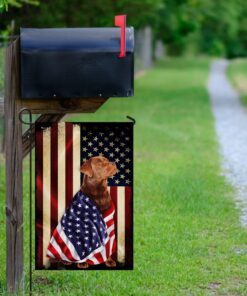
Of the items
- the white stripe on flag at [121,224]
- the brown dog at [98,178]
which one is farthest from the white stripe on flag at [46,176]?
the white stripe on flag at [121,224]

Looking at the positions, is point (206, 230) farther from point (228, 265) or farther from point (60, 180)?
point (60, 180)

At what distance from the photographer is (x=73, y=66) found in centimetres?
578

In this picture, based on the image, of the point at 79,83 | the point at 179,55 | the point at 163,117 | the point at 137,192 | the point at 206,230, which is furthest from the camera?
the point at 179,55

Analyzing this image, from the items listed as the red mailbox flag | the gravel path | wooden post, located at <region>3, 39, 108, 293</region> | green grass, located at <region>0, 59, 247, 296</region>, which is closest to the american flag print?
wooden post, located at <region>3, 39, 108, 293</region>

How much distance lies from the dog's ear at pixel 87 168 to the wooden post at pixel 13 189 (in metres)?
0.41

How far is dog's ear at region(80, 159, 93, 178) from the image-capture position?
593 cm

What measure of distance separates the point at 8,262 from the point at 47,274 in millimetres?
799

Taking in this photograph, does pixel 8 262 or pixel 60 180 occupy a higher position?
pixel 60 180

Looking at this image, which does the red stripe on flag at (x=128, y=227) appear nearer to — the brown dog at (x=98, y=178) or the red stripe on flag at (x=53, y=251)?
the brown dog at (x=98, y=178)

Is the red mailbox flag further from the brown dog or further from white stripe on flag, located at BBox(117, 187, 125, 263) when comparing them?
white stripe on flag, located at BBox(117, 187, 125, 263)

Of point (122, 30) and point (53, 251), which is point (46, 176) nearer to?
point (53, 251)

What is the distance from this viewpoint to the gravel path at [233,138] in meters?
11.4

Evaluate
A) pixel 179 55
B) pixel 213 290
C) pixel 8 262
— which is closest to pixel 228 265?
pixel 213 290

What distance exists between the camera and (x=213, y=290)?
21.1ft
